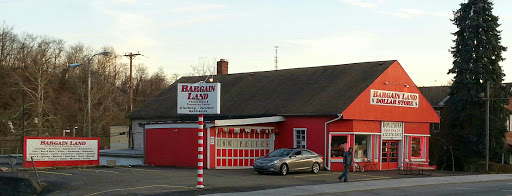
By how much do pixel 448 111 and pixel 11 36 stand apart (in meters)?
47.1

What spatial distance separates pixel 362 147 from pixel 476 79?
51.3 ft

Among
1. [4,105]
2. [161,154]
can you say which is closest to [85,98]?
[4,105]

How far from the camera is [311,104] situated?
35875 millimetres

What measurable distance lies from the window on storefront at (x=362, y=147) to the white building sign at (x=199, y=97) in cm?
1417

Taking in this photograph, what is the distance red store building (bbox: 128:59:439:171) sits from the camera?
111 ft

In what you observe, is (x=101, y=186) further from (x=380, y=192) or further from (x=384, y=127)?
(x=384, y=127)

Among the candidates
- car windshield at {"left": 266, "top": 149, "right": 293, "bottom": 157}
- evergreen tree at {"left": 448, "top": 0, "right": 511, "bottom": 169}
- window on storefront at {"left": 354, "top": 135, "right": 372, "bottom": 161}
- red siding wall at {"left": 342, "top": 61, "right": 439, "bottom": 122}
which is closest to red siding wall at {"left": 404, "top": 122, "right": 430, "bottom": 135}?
red siding wall at {"left": 342, "top": 61, "right": 439, "bottom": 122}

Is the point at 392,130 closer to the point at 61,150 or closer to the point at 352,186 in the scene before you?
the point at 352,186

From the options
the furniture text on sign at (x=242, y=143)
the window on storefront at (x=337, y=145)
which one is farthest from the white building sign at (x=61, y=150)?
the window on storefront at (x=337, y=145)

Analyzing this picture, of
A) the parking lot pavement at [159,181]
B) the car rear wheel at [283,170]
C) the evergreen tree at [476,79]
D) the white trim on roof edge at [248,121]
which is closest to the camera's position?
the parking lot pavement at [159,181]

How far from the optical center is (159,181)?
24.7 metres

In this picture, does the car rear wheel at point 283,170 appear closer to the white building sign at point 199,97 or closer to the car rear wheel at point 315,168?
the car rear wheel at point 315,168

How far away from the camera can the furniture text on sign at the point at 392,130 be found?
3613 cm

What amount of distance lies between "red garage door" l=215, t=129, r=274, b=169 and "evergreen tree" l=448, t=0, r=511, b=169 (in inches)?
705
